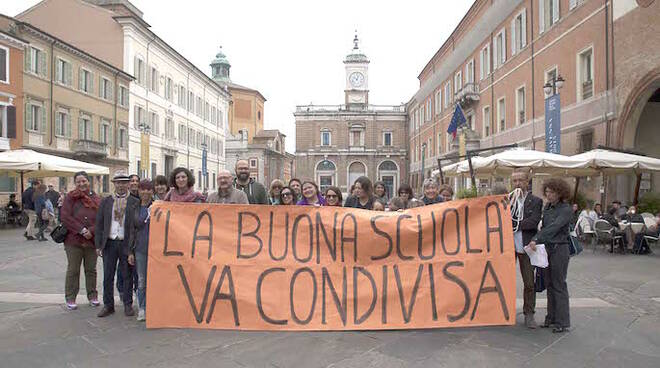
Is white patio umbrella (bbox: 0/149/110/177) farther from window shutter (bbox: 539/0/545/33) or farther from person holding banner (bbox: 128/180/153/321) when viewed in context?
window shutter (bbox: 539/0/545/33)

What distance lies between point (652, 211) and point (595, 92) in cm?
499

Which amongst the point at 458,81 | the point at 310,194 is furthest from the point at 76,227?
the point at 458,81

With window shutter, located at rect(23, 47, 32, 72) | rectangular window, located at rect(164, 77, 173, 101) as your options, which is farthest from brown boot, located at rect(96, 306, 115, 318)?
rectangular window, located at rect(164, 77, 173, 101)

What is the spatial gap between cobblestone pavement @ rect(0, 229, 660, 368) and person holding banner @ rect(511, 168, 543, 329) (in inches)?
10.9

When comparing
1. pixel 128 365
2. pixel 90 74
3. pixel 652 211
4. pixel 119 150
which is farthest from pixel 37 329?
pixel 119 150

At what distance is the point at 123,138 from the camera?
38000 millimetres

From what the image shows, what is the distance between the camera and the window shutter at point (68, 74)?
30.5 metres

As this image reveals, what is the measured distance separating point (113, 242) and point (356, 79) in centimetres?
7646

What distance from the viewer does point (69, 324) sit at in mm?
5738

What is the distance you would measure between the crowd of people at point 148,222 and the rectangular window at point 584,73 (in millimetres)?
14828

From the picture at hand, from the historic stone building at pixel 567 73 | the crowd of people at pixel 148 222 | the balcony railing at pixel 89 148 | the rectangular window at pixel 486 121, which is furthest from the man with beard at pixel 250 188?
the balcony railing at pixel 89 148

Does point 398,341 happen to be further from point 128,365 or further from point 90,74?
point 90,74

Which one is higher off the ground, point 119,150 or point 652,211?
point 119,150

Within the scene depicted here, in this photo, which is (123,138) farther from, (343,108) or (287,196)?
(343,108)
